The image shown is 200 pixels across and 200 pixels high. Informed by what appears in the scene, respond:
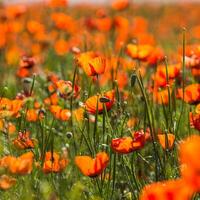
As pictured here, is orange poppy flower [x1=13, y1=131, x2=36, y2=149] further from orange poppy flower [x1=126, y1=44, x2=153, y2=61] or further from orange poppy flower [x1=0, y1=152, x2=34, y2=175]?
orange poppy flower [x1=126, y1=44, x2=153, y2=61]

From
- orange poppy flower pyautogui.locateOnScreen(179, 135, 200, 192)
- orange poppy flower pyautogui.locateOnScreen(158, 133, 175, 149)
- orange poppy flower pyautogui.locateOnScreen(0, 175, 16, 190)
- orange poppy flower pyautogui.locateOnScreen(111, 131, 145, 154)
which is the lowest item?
orange poppy flower pyautogui.locateOnScreen(158, 133, 175, 149)

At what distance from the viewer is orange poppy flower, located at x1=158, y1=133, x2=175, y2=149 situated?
1.65m

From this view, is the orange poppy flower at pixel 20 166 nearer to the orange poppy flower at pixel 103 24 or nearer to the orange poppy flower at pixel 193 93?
the orange poppy flower at pixel 193 93

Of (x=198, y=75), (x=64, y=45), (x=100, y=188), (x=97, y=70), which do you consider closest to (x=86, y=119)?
(x=97, y=70)

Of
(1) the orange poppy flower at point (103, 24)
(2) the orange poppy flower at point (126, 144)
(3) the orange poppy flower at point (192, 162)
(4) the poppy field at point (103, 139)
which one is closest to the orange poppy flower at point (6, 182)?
(4) the poppy field at point (103, 139)

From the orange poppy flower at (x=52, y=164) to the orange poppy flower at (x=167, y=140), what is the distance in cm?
26

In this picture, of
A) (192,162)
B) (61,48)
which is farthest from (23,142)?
(61,48)

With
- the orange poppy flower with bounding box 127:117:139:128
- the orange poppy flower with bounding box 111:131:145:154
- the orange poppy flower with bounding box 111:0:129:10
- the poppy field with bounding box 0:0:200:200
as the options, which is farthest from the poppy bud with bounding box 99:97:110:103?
the orange poppy flower with bounding box 111:0:129:10

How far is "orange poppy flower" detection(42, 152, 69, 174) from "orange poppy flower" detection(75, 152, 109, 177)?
212 millimetres

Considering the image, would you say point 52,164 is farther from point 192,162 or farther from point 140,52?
point 140,52

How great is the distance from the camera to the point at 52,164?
5.38ft

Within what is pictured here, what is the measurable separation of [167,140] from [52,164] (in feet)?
1.04

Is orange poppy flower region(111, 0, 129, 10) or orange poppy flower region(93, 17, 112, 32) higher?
orange poppy flower region(111, 0, 129, 10)

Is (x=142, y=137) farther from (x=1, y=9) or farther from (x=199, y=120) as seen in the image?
(x=1, y=9)
